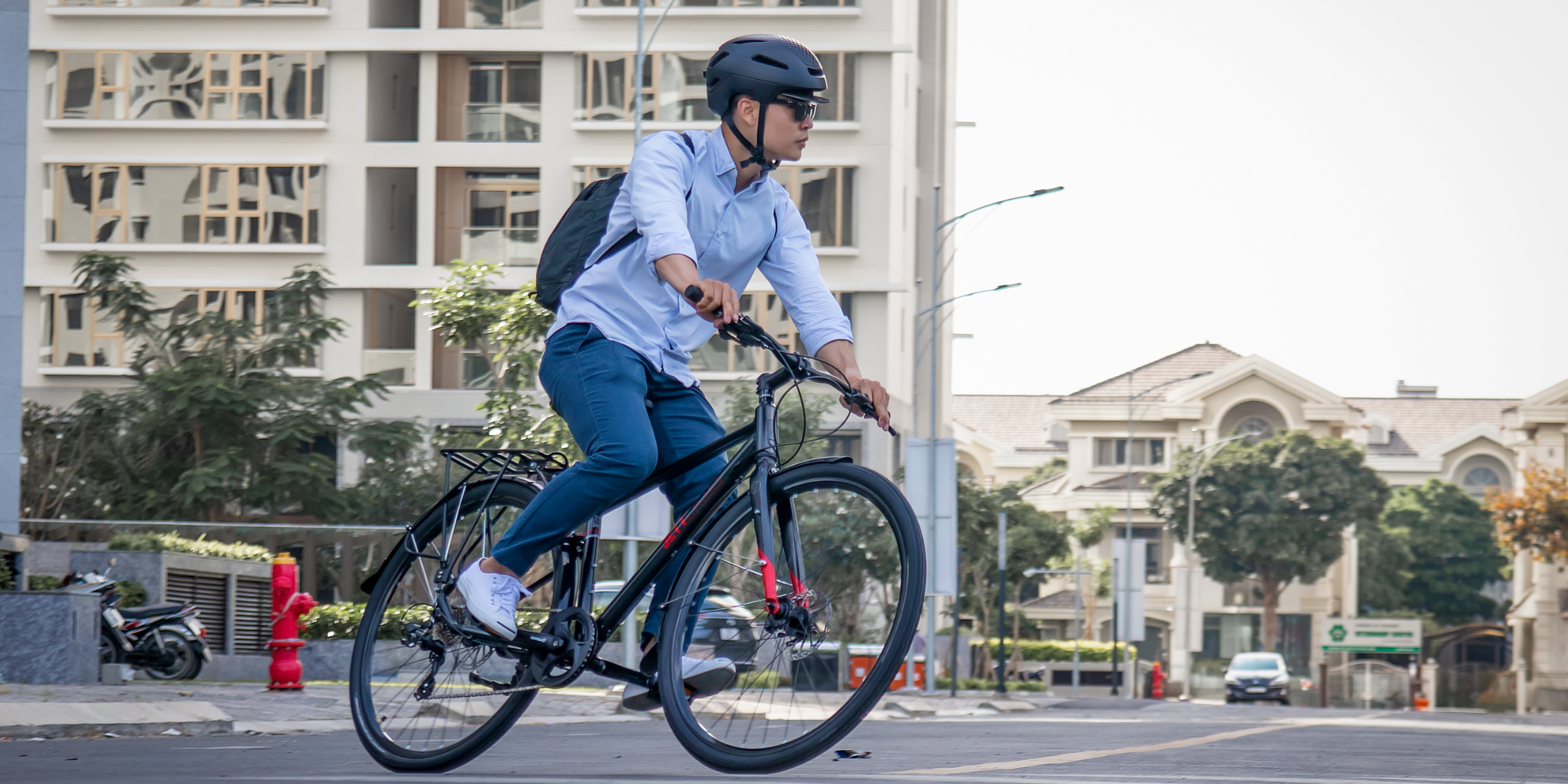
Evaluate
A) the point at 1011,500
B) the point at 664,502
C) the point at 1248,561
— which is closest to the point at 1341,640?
the point at 1248,561

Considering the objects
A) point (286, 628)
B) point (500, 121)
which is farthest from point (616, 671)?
point (500, 121)

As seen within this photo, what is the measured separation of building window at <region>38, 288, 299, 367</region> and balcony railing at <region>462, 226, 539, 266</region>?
4.49 meters

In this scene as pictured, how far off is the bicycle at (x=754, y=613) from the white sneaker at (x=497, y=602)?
1.2 inches

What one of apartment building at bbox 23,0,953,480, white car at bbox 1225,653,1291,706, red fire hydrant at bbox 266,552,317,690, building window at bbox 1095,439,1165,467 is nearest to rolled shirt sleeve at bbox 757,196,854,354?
red fire hydrant at bbox 266,552,317,690

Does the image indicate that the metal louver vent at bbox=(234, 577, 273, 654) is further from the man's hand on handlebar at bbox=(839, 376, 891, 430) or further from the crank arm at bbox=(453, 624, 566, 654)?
the man's hand on handlebar at bbox=(839, 376, 891, 430)

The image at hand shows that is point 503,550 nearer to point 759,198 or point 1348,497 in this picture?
point 759,198

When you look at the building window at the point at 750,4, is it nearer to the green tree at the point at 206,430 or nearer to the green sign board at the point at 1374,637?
the green tree at the point at 206,430

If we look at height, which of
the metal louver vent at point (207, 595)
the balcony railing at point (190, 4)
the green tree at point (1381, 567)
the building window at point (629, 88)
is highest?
the balcony railing at point (190, 4)

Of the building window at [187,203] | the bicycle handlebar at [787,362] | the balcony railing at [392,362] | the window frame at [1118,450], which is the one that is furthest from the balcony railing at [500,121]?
the window frame at [1118,450]

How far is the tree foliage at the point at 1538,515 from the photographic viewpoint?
155ft

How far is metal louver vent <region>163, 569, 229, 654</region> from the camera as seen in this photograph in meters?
20.2

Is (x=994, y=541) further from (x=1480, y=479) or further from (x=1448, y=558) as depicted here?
(x=1480, y=479)

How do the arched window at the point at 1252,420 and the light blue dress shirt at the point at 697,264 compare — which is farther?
the arched window at the point at 1252,420

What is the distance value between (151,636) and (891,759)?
12675 mm
